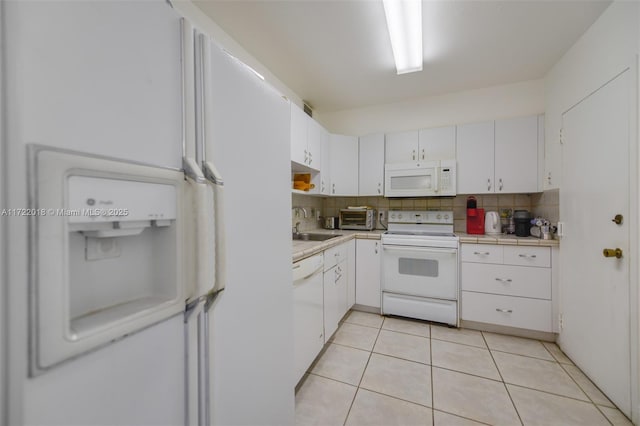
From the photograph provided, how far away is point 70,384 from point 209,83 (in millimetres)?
688

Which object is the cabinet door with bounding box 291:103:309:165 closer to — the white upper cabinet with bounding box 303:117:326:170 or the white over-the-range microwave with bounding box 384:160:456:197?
the white upper cabinet with bounding box 303:117:326:170

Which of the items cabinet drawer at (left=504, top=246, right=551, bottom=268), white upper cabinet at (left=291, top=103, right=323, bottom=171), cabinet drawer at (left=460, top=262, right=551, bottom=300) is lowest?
cabinet drawer at (left=460, top=262, right=551, bottom=300)

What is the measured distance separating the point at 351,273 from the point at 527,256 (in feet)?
5.11

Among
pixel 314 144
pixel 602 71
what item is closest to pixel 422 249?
pixel 314 144

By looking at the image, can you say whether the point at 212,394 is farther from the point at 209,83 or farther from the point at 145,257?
the point at 209,83

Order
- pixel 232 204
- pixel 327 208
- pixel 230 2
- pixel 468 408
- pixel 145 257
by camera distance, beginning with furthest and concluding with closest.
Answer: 1. pixel 327 208
2. pixel 230 2
3. pixel 468 408
4. pixel 232 204
5. pixel 145 257

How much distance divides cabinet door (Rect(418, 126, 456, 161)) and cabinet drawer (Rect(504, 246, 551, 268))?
1.09m

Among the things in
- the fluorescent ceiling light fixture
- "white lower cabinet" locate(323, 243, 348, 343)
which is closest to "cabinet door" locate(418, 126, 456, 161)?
the fluorescent ceiling light fixture

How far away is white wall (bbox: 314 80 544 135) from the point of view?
2.59 metres

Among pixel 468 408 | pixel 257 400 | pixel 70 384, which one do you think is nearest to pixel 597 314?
pixel 468 408

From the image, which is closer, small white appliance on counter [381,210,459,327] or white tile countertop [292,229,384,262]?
white tile countertop [292,229,384,262]

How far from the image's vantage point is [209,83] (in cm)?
67

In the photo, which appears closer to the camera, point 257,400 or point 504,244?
point 257,400

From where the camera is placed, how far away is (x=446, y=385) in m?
1.60
